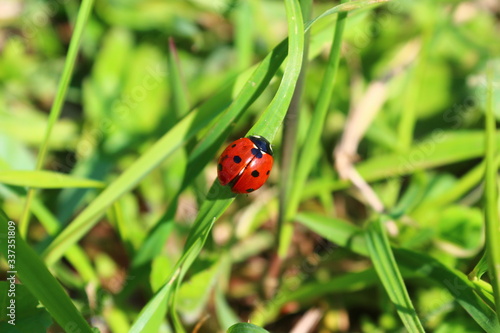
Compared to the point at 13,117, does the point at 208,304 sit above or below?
below

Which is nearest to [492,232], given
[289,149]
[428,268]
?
[428,268]

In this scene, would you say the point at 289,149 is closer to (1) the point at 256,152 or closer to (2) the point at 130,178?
(1) the point at 256,152

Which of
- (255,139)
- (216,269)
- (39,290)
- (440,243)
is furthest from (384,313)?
(39,290)

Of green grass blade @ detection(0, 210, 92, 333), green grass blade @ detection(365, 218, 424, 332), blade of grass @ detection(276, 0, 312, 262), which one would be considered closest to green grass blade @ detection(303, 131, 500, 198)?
blade of grass @ detection(276, 0, 312, 262)

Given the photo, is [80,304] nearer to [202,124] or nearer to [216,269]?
[216,269]

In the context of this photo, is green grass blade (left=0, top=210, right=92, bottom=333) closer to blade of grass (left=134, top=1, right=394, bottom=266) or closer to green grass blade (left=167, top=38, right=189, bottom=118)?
blade of grass (left=134, top=1, right=394, bottom=266)

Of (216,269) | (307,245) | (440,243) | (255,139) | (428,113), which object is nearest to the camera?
(255,139)

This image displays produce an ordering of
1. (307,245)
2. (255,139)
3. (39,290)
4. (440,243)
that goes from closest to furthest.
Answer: (39,290) → (255,139) → (440,243) → (307,245)
